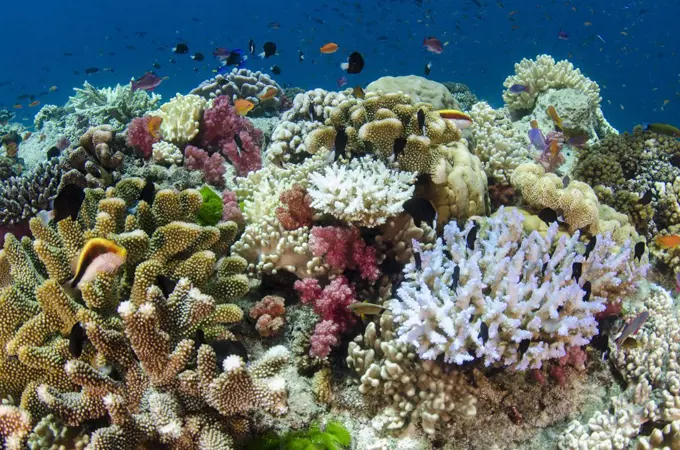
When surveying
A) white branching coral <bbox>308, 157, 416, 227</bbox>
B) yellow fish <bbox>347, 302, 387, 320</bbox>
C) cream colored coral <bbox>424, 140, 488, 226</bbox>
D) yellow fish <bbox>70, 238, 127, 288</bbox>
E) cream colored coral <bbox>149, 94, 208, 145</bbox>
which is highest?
cream colored coral <bbox>149, 94, 208, 145</bbox>

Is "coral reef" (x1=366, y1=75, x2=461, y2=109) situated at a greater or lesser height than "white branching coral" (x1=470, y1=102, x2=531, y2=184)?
greater

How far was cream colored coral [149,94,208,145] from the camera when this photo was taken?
600 centimetres

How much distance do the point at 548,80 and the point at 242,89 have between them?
726 centimetres

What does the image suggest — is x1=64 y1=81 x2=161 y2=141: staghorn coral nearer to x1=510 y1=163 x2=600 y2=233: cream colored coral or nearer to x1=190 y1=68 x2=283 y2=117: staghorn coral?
x1=190 y1=68 x2=283 y2=117: staghorn coral

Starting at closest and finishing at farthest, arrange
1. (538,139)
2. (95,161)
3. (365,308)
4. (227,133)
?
(365,308)
(95,161)
(227,133)
(538,139)

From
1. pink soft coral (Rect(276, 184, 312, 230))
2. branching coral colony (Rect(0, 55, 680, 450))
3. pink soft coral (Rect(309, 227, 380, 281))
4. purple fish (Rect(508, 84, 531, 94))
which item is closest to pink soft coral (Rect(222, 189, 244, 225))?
branching coral colony (Rect(0, 55, 680, 450))

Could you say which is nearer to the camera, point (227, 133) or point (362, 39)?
point (227, 133)

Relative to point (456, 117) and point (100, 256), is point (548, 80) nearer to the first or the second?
point (456, 117)

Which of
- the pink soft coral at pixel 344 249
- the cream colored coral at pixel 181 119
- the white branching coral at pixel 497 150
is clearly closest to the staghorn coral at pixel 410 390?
the pink soft coral at pixel 344 249

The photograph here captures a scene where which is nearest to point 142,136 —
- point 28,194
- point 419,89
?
point 28,194

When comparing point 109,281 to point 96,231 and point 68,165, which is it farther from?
point 68,165

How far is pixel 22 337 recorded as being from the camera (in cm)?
261

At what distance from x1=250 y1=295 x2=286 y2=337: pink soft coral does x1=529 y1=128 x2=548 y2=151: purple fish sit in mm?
5720

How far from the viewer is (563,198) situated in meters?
4.53
